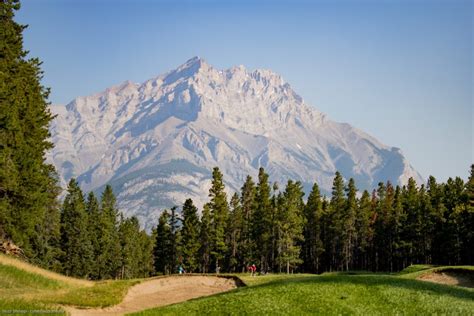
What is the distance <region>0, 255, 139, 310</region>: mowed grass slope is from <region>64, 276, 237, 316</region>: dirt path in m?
0.77

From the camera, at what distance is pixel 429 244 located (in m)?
124

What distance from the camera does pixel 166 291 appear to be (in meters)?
49.9

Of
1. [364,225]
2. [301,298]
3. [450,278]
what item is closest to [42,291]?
[301,298]

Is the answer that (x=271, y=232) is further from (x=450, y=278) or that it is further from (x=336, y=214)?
(x=450, y=278)

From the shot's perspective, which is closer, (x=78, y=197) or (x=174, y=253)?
(x=78, y=197)

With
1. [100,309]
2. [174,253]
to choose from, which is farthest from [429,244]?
[100,309]

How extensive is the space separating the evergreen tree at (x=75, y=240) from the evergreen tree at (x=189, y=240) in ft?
70.4

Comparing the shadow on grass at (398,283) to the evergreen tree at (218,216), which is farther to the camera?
the evergreen tree at (218,216)

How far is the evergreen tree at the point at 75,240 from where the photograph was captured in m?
107

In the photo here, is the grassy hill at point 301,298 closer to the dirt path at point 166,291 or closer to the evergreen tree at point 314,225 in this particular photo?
the dirt path at point 166,291

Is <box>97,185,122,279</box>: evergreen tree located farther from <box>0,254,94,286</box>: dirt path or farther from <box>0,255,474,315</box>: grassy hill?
<box>0,255,474,315</box>: grassy hill

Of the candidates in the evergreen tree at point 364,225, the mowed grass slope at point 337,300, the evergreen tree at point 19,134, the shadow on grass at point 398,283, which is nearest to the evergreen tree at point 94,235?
the evergreen tree at point 19,134

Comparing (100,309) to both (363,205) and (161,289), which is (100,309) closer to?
(161,289)

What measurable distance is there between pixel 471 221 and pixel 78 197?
87685 mm
